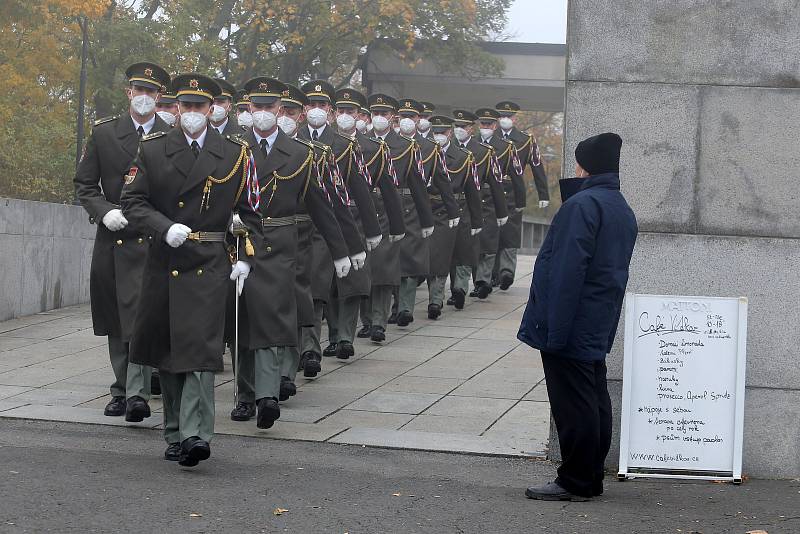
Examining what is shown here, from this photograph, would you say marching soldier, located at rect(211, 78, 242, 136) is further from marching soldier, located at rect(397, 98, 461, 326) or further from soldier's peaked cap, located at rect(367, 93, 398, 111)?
marching soldier, located at rect(397, 98, 461, 326)

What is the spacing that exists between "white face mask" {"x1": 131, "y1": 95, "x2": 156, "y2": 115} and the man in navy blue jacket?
3398 mm

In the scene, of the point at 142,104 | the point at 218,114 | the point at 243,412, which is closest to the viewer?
the point at 243,412

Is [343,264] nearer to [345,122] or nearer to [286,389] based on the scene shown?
[286,389]

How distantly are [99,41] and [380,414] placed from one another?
17.8 meters

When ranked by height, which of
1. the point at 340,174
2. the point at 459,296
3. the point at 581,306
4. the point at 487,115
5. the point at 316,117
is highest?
the point at 487,115

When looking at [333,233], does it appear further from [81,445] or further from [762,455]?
[762,455]

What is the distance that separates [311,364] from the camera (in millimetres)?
11359

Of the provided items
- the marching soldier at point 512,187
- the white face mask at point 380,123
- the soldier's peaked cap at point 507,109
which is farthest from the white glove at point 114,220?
the soldier's peaked cap at point 507,109

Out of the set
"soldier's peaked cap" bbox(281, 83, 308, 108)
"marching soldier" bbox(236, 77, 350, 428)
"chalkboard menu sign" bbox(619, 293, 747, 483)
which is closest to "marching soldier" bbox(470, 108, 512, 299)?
"soldier's peaked cap" bbox(281, 83, 308, 108)

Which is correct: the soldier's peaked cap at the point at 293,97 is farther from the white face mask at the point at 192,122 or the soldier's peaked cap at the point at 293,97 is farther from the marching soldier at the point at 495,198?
the marching soldier at the point at 495,198

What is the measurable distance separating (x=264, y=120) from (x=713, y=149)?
9.87 ft

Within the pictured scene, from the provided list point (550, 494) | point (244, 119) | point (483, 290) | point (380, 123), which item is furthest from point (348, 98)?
point (550, 494)

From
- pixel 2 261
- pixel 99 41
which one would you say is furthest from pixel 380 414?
pixel 99 41

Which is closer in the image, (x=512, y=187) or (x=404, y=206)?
(x=404, y=206)
